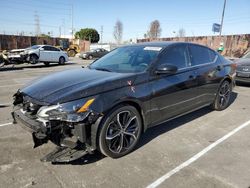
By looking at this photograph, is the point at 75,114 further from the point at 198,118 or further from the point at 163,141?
the point at 198,118

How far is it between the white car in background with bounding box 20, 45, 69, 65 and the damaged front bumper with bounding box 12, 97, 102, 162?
47.4 feet

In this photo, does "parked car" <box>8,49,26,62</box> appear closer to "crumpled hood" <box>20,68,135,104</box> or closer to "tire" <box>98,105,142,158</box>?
"crumpled hood" <box>20,68,135,104</box>

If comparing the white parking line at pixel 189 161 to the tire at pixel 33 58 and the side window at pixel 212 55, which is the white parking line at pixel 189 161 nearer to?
the side window at pixel 212 55

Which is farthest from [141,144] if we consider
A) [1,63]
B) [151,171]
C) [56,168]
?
[1,63]

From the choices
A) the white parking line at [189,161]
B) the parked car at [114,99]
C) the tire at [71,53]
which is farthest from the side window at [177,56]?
the tire at [71,53]

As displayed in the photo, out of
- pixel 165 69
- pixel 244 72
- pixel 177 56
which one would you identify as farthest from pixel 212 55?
pixel 244 72

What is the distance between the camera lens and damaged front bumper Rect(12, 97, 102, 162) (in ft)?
9.66

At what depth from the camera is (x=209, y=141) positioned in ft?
13.3

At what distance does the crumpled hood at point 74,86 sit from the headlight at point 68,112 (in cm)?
8

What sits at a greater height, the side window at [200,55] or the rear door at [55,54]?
the side window at [200,55]

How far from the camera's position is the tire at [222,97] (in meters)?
5.58

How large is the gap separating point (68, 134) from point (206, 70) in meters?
3.18

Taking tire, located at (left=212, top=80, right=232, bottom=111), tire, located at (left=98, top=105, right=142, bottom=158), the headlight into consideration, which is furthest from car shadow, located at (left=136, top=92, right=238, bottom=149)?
the headlight

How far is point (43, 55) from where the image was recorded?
17547mm
